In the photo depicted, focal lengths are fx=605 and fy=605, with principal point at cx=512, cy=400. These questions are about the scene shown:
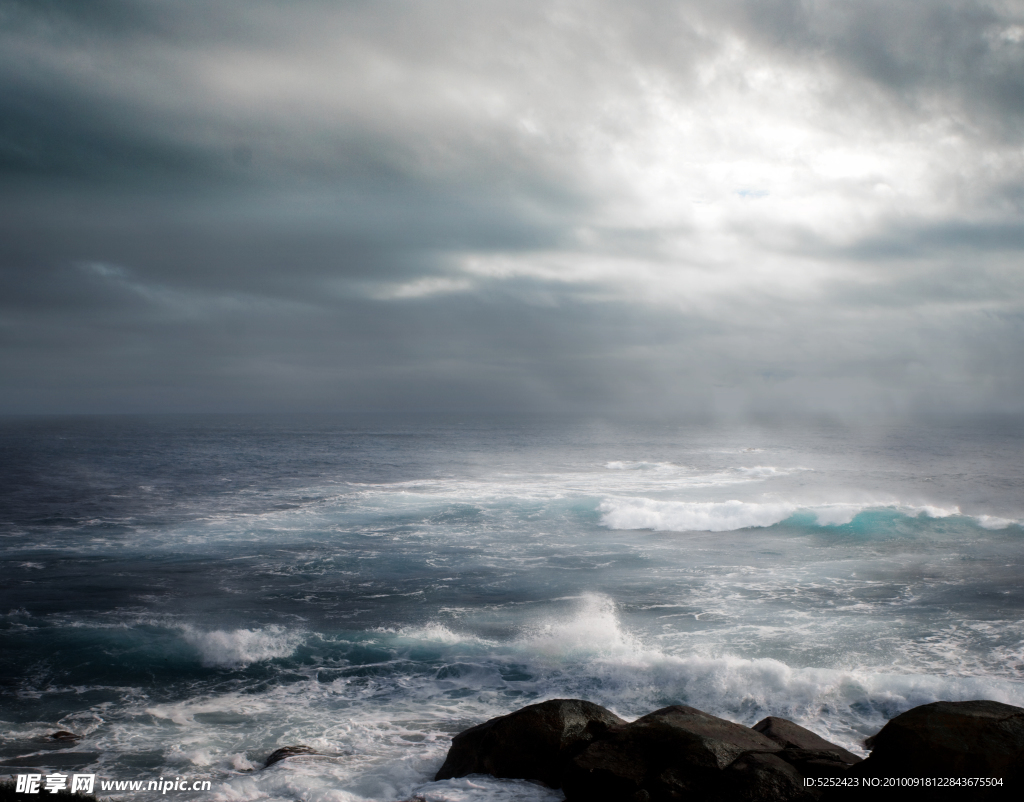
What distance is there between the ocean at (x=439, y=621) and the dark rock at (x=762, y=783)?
9.93ft

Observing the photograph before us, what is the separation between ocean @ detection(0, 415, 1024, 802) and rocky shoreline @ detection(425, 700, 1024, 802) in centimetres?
71

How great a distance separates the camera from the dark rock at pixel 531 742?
32.3ft

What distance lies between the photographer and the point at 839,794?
311 inches

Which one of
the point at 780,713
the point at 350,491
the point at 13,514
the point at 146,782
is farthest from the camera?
the point at 350,491

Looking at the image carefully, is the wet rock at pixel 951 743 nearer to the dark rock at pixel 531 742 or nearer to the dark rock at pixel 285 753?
the dark rock at pixel 531 742

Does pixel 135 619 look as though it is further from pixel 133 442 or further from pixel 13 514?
pixel 133 442

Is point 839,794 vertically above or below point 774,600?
above

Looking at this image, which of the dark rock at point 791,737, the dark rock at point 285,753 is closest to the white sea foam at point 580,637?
the dark rock at point 791,737

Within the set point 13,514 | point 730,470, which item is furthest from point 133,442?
point 730,470

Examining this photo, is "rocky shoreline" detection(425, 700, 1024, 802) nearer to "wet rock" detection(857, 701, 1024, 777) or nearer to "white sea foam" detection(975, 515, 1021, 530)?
"wet rock" detection(857, 701, 1024, 777)

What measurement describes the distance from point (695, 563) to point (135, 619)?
21.5m

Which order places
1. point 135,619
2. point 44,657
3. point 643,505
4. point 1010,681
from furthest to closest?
point 643,505
point 135,619
point 44,657
point 1010,681

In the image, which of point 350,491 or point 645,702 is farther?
point 350,491

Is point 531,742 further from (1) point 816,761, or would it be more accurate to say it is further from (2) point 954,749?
(2) point 954,749
